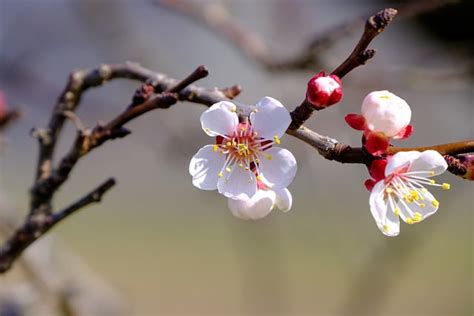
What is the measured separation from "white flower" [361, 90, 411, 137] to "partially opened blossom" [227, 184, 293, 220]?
168 mm

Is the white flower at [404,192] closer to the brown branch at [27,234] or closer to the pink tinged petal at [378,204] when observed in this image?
the pink tinged petal at [378,204]

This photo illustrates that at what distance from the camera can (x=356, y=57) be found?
780 millimetres

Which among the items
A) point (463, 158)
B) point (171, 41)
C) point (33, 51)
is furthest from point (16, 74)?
point (463, 158)

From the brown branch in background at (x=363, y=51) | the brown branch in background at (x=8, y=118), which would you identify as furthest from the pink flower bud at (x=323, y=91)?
the brown branch in background at (x=8, y=118)

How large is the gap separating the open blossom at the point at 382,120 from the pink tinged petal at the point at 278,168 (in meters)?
0.11

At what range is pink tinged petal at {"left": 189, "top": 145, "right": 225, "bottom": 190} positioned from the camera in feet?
2.83

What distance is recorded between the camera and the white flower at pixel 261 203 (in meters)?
0.92

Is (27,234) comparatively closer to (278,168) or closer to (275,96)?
(278,168)

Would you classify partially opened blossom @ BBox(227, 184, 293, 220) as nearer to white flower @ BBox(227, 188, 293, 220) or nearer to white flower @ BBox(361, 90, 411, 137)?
white flower @ BBox(227, 188, 293, 220)

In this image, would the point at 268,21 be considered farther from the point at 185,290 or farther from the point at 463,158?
the point at 185,290

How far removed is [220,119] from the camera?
87 centimetres

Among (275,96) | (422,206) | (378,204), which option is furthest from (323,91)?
(275,96)

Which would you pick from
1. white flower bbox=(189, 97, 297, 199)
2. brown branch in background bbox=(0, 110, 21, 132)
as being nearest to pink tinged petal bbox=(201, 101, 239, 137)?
white flower bbox=(189, 97, 297, 199)

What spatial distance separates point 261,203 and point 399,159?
0.75ft
